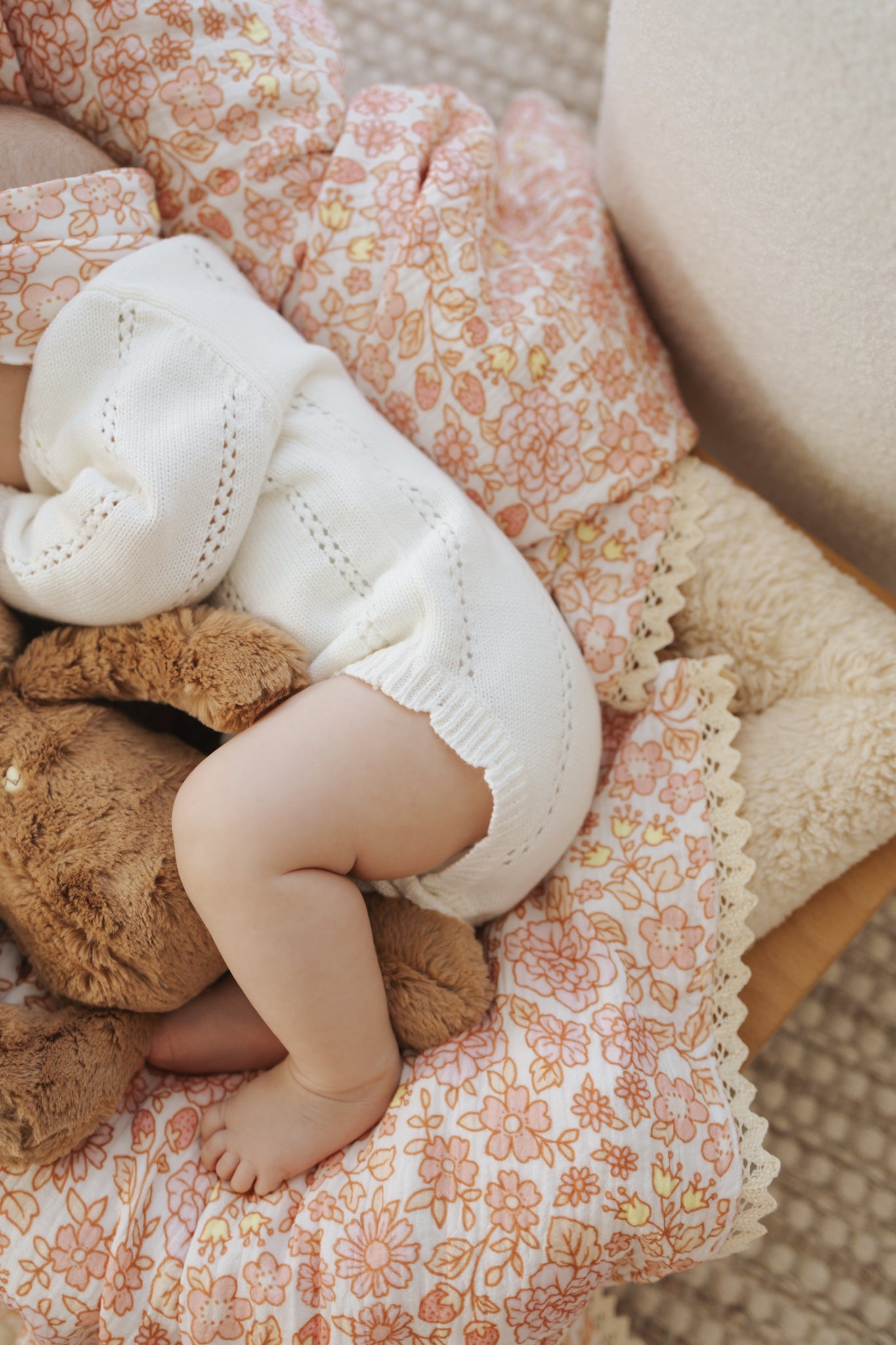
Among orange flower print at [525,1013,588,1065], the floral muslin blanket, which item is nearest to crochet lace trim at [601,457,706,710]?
the floral muslin blanket

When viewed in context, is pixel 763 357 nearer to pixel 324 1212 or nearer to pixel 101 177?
pixel 101 177

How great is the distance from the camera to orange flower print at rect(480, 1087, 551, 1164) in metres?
0.72

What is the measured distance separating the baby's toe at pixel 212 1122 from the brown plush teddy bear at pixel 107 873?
0.08 metres

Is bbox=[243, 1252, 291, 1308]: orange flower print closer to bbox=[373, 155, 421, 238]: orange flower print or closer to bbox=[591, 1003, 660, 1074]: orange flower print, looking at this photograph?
bbox=[591, 1003, 660, 1074]: orange flower print

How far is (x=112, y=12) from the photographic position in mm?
834

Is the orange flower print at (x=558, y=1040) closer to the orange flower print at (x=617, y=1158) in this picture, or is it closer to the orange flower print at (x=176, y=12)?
the orange flower print at (x=617, y=1158)

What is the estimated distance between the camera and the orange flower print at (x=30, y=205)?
737 millimetres

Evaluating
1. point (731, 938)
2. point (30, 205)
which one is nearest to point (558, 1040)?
point (731, 938)

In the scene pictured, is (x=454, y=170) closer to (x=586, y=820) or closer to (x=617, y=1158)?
(x=586, y=820)

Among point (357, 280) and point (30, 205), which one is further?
point (357, 280)

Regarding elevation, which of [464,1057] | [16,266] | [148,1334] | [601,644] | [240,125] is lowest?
[148,1334]

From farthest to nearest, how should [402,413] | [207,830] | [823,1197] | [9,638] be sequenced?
[823,1197]
[402,413]
[9,638]
[207,830]

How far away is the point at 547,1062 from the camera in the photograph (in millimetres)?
750

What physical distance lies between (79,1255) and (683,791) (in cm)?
65
